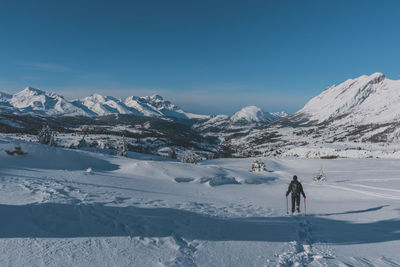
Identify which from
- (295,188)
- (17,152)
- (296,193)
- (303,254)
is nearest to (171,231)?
(303,254)

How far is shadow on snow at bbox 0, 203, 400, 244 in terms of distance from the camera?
290 inches

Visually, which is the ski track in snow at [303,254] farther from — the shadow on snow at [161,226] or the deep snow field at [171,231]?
the shadow on snow at [161,226]

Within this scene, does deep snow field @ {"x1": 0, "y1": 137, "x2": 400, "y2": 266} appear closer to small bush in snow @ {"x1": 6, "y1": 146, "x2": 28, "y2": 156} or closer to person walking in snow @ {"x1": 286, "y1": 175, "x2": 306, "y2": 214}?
person walking in snow @ {"x1": 286, "y1": 175, "x2": 306, "y2": 214}

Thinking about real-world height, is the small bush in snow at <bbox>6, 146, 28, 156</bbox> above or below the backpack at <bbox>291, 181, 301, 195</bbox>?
above

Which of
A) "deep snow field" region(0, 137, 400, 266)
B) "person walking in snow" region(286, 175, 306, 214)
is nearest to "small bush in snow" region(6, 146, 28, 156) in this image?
"deep snow field" region(0, 137, 400, 266)

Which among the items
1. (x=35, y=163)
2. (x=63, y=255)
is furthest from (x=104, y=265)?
(x=35, y=163)

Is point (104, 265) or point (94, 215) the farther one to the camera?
point (94, 215)

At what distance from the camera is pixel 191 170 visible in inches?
1011

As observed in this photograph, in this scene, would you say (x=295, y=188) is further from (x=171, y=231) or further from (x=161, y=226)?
(x=161, y=226)

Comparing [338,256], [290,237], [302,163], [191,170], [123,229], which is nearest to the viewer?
[338,256]

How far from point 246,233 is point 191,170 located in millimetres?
17228

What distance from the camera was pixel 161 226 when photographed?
27.8 ft

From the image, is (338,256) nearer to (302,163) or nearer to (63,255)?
(63,255)

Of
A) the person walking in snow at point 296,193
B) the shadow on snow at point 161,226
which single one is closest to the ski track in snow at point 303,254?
the shadow on snow at point 161,226
